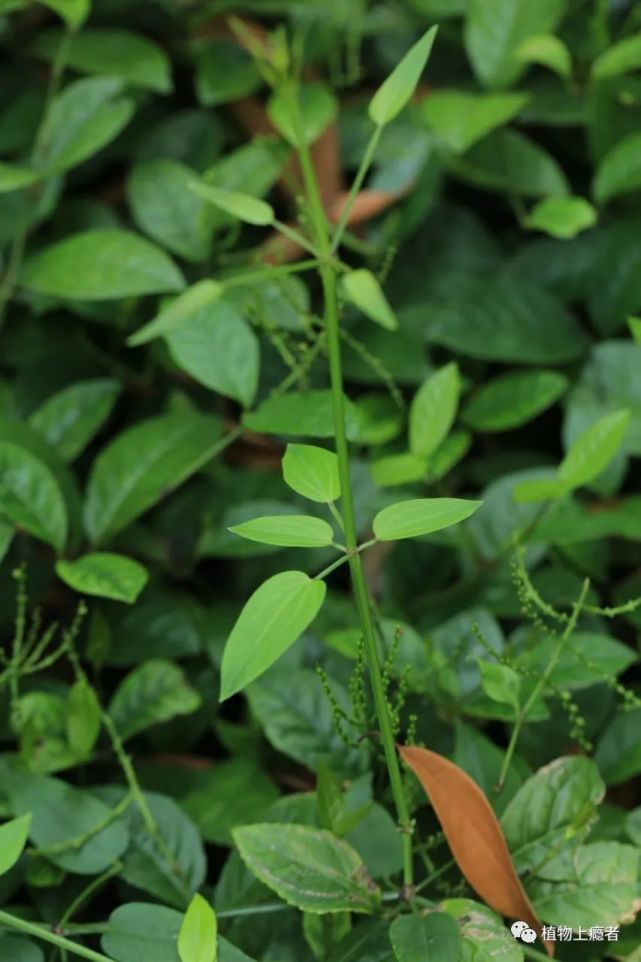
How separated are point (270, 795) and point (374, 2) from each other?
0.94 meters

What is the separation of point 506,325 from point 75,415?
1.41ft

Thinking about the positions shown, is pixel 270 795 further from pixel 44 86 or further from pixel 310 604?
pixel 44 86

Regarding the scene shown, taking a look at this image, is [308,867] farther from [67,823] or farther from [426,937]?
[67,823]

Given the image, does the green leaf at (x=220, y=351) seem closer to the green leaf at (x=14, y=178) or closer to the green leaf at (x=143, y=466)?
the green leaf at (x=143, y=466)

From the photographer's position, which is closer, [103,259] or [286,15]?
[103,259]

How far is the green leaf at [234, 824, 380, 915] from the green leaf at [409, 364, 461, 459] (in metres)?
0.34

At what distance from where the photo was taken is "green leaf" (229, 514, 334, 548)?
605 millimetres

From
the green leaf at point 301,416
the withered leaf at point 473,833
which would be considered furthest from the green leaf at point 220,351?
the withered leaf at point 473,833

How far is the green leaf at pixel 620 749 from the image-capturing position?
810 mm

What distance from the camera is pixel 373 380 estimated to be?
1.06 metres

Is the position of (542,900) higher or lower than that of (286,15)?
lower

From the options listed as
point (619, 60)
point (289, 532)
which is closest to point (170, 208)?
point (619, 60)

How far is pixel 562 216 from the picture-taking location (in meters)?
1.10

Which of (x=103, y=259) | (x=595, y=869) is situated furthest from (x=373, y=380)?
(x=595, y=869)
